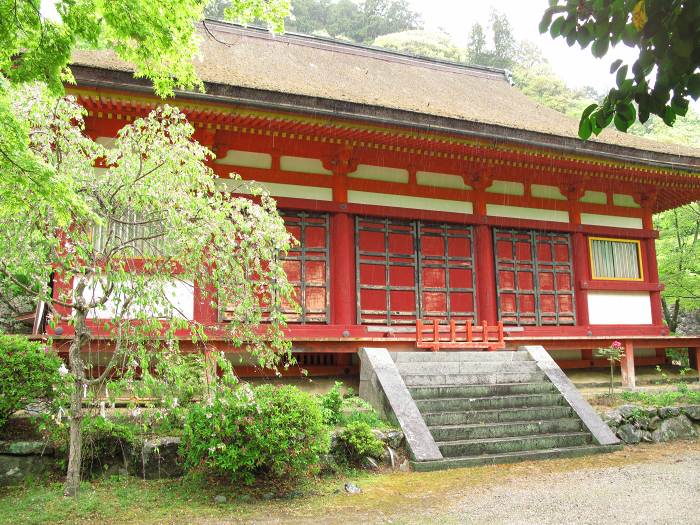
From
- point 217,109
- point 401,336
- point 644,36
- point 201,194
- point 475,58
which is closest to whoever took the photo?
point 644,36

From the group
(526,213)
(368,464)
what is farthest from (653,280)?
(368,464)

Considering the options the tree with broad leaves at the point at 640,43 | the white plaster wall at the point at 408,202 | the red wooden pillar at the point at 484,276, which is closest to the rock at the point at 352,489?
the tree with broad leaves at the point at 640,43

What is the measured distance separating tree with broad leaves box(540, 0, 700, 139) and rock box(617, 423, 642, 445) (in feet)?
20.9

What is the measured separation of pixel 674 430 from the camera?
835 cm

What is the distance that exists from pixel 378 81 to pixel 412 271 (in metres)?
5.36

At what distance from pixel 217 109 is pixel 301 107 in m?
1.16

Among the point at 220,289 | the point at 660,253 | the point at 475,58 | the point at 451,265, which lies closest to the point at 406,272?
the point at 451,265

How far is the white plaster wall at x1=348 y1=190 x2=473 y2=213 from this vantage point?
10.2m

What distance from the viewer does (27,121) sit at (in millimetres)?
4340

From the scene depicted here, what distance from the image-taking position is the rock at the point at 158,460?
577 centimetres

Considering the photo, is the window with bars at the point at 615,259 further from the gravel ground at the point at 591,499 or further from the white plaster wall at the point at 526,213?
A: the gravel ground at the point at 591,499

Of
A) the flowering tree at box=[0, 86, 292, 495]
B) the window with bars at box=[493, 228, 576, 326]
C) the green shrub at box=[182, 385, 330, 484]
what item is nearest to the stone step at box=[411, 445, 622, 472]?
the green shrub at box=[182, 385, 330, 484]

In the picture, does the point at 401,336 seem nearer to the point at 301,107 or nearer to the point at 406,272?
the point at 406,272

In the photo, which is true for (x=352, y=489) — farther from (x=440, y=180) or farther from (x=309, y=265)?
(x=440, y=180)
